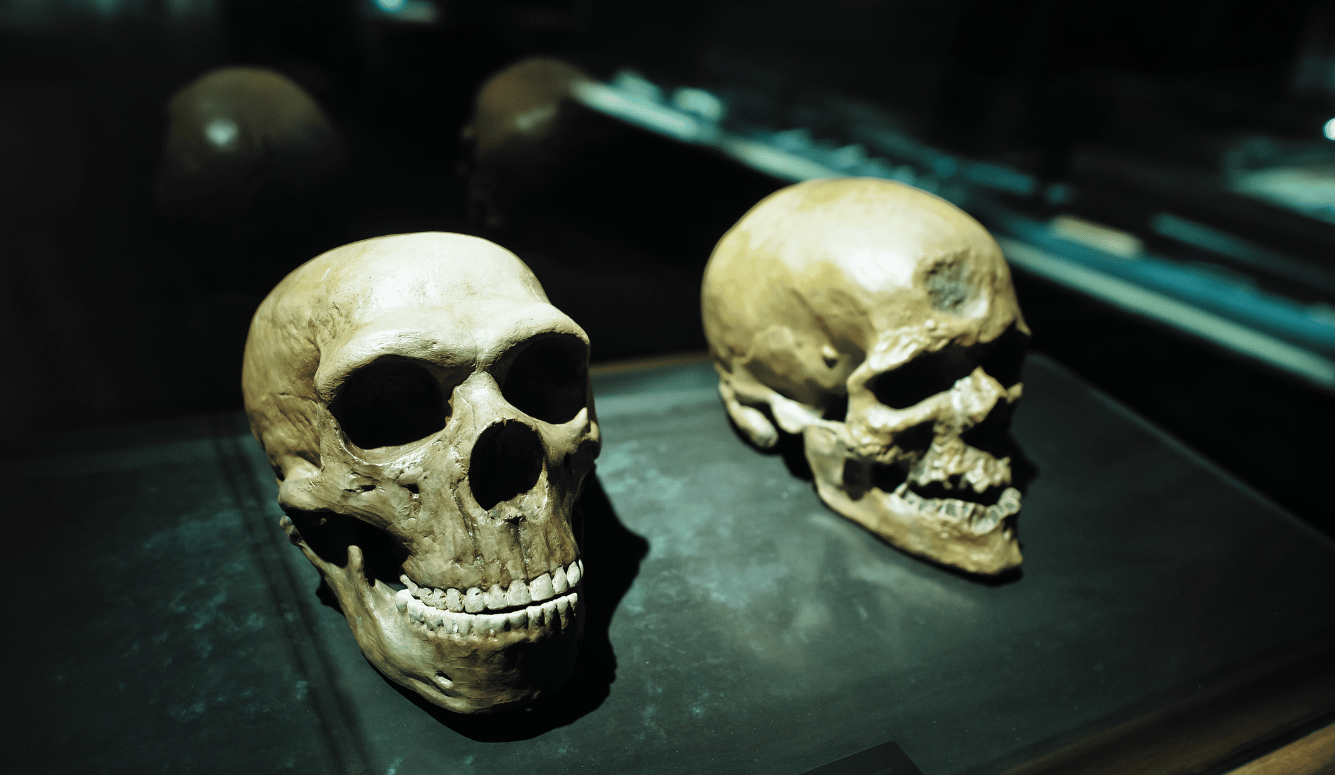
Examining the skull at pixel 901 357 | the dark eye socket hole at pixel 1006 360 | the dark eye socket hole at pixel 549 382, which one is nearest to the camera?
the dark eye socket hole at pixel 549 382

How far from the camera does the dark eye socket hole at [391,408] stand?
1.48 meters

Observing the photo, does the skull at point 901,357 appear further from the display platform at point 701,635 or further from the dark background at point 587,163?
the dark background at point 587,163

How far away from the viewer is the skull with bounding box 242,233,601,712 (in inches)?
55.9

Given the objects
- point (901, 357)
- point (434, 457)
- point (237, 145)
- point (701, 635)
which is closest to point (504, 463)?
point (434, 457)

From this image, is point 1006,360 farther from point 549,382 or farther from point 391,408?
point 391,408

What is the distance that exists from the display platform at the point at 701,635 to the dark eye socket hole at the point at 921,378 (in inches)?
14.1

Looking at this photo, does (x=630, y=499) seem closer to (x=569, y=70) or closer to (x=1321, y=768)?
(x=569, y=70)

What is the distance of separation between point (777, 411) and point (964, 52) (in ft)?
8.02

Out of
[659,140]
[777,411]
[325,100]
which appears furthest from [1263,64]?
[325,100]

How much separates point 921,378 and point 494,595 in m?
1.13

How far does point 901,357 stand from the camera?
194cm

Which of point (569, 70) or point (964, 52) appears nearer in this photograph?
point (569, 70)

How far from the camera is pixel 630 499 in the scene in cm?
216

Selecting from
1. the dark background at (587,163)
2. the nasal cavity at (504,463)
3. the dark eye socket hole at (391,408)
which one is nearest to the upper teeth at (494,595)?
the nasal cavity at (504,463)
